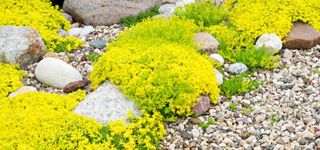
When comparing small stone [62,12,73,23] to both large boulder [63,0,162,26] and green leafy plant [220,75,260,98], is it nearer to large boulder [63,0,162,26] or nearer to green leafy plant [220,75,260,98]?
large boulder [63,0,162,26]

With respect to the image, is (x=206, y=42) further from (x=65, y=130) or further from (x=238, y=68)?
(x=65, y=130)

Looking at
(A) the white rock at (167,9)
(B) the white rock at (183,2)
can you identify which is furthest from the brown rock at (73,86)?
(B) the white rock at (183,2)

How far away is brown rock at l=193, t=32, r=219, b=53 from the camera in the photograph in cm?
751

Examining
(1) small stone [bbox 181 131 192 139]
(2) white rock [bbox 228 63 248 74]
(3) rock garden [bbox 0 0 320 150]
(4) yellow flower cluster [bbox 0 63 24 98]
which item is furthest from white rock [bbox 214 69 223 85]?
(4) yellow flower cluster [bbox 0 63 24 98]

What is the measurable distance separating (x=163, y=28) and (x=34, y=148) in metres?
2.77

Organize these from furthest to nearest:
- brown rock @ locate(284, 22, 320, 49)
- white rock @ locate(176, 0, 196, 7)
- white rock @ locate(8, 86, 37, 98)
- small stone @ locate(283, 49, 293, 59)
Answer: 1. white rock @ locate(176, 0, 196, 7)
2. brown rock @ locate(284, 22, 320, 49)
3. small stone @ locate(283, 49, 293, 59)
4. white rock @ locate(8, 86, 37, 98)

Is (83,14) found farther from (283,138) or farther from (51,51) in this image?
(283,138)

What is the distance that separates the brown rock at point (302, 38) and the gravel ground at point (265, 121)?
2.44ft

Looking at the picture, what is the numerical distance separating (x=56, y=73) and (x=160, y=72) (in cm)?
157

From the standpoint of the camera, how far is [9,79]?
7039 mm

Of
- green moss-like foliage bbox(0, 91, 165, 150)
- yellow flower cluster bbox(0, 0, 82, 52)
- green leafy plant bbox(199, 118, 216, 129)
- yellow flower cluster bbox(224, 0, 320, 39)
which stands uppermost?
yellow flower cluster bbox(224, 0, 320, 39)

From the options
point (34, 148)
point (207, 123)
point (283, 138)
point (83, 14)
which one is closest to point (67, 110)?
point (34, 148)

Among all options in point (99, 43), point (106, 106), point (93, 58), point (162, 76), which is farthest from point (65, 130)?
point (99, 43)

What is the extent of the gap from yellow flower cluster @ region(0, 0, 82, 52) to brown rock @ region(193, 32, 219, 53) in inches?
70.4
